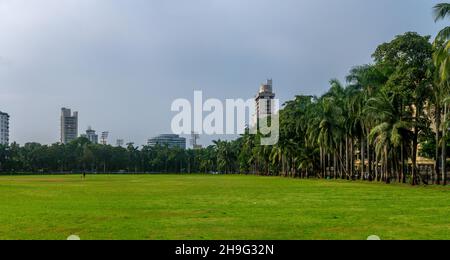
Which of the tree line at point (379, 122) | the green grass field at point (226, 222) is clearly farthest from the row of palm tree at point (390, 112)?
the green grass field at point (226, 222)

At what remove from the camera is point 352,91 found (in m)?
63.2

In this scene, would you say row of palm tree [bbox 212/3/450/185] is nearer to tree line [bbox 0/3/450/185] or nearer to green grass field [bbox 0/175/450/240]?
tree line [bbox 0/3/450/185]

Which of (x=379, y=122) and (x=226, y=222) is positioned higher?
(x=379, y=122)

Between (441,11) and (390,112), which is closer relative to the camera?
(441,11)

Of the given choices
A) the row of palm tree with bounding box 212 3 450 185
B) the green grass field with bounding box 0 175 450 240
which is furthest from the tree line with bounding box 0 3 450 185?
the green grass field with bounding box 0 175 450 240

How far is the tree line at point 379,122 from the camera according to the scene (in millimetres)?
47938

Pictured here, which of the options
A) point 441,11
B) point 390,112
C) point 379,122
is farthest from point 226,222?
point 379,122

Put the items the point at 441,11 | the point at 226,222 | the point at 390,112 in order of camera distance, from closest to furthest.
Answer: the point at 226,222 → the point at 441,11 → the point at 390,112

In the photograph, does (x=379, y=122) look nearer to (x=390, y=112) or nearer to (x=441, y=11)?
(x=390, y=112)

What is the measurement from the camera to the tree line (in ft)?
157

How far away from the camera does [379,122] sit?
55.7 metres

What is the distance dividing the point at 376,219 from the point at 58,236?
10.1 metres

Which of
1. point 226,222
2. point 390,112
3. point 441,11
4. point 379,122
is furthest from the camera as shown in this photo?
point 379,122
